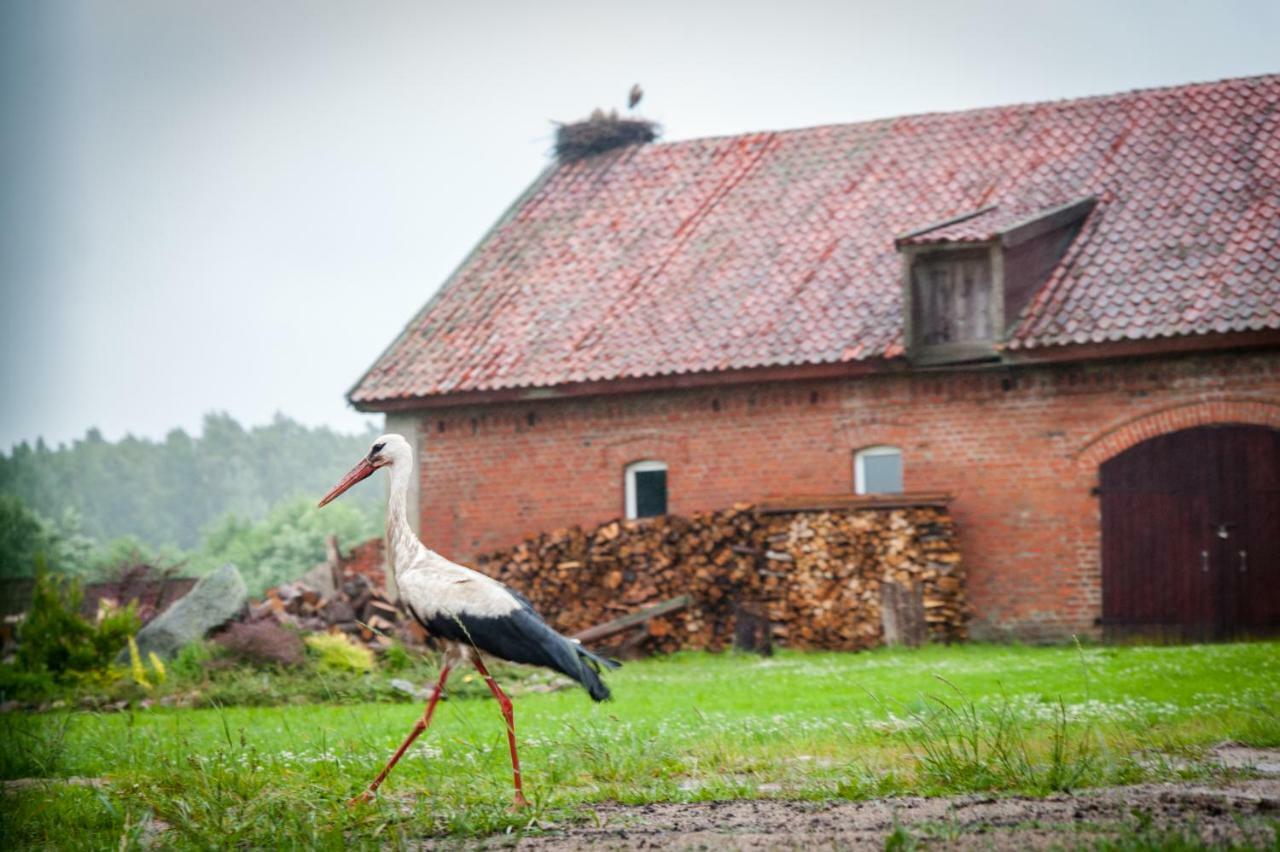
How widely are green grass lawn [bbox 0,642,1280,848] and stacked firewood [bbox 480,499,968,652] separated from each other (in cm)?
472

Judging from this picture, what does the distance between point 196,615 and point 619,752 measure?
10978mm

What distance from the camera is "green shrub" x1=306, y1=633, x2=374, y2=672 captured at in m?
17.5

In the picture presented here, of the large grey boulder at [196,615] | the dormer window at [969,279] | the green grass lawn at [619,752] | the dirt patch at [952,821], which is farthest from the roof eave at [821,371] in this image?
the dirt patch at [952,821]

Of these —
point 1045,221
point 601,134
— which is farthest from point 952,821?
point 601,134

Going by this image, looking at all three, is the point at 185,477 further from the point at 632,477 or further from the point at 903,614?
the point at 903,614

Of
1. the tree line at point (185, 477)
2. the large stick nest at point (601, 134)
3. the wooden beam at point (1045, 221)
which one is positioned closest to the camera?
the wooden beam at point (1045, 221)

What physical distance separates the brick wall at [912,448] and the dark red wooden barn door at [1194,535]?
23 centimetres

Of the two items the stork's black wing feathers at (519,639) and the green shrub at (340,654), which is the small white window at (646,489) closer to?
the green shrub at (340,654)

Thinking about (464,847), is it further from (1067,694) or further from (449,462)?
(449,462)

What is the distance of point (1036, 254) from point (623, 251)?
6.87m

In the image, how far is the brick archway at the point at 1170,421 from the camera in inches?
733

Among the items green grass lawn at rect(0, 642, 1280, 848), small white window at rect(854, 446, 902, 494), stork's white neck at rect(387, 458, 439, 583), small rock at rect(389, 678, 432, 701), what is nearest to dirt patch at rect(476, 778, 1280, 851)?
green grass lawn at rect(0, 642, 1280, 848)

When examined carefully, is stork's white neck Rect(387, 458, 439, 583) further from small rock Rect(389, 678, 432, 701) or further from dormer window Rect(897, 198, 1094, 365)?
dormer window Rect(897, 198, 1094, 365)

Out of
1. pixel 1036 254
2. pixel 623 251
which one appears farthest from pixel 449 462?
pixel 1036 254
